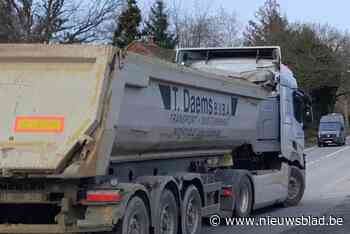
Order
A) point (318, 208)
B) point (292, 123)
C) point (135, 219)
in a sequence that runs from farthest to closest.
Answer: point (292, 123) < point (318, 208) < point (135, 219)

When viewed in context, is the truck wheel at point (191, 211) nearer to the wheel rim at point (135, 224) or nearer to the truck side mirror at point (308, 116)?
the wheel rim at point (135, 224)

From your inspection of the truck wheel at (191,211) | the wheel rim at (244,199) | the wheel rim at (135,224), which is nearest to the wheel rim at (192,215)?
the truck wheel at (191,211)

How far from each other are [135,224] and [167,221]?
114 cm

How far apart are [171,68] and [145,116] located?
0.90m

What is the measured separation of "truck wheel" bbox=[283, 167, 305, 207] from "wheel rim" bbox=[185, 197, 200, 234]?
5.42 m

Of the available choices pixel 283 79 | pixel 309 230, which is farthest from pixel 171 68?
pixel 283 79

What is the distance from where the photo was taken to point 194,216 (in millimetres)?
10734

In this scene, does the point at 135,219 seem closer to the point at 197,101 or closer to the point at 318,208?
the point at 197,101

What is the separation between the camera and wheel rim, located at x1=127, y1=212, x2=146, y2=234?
8469mm

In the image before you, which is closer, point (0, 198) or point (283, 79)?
point (0, 198)

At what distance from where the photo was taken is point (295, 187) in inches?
635

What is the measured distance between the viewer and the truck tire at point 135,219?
8.26 metres

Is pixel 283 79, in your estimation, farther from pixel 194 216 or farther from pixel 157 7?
pixel 157 7

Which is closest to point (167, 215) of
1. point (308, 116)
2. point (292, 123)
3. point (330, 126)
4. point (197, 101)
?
point (197, 101)
